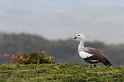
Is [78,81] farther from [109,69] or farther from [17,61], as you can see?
[17,61]

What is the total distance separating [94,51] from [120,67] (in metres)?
1.91

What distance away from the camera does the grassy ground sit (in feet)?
92.5

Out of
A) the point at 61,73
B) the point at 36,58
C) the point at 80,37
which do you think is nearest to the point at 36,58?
the point at 36,58

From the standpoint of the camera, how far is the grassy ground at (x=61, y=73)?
92.5 ft

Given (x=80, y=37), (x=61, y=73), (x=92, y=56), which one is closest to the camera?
(x=61, y=73)

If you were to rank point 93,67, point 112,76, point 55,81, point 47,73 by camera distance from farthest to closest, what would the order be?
point 93,67 → point 47,73 → point 112,76 → point 55,81

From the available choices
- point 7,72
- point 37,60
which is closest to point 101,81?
point 7,72

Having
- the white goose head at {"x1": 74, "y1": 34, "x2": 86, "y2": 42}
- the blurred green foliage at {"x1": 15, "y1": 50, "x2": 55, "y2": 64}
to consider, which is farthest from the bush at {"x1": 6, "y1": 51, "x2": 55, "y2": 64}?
the white goose head at {"x1": 74, "y1": 34, "x2": 86, "y2": 42}

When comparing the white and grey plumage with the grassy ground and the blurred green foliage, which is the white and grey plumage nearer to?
A: the grassy ground

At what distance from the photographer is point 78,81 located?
27.6 metres

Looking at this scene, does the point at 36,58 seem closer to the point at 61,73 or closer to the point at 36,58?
the point at 36,58

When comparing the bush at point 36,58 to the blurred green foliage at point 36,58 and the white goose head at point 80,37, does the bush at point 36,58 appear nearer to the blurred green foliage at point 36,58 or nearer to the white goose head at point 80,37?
the blurred green foliage at point 36,58

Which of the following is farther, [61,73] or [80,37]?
[80,37]

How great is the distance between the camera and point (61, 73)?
31.7 metres
